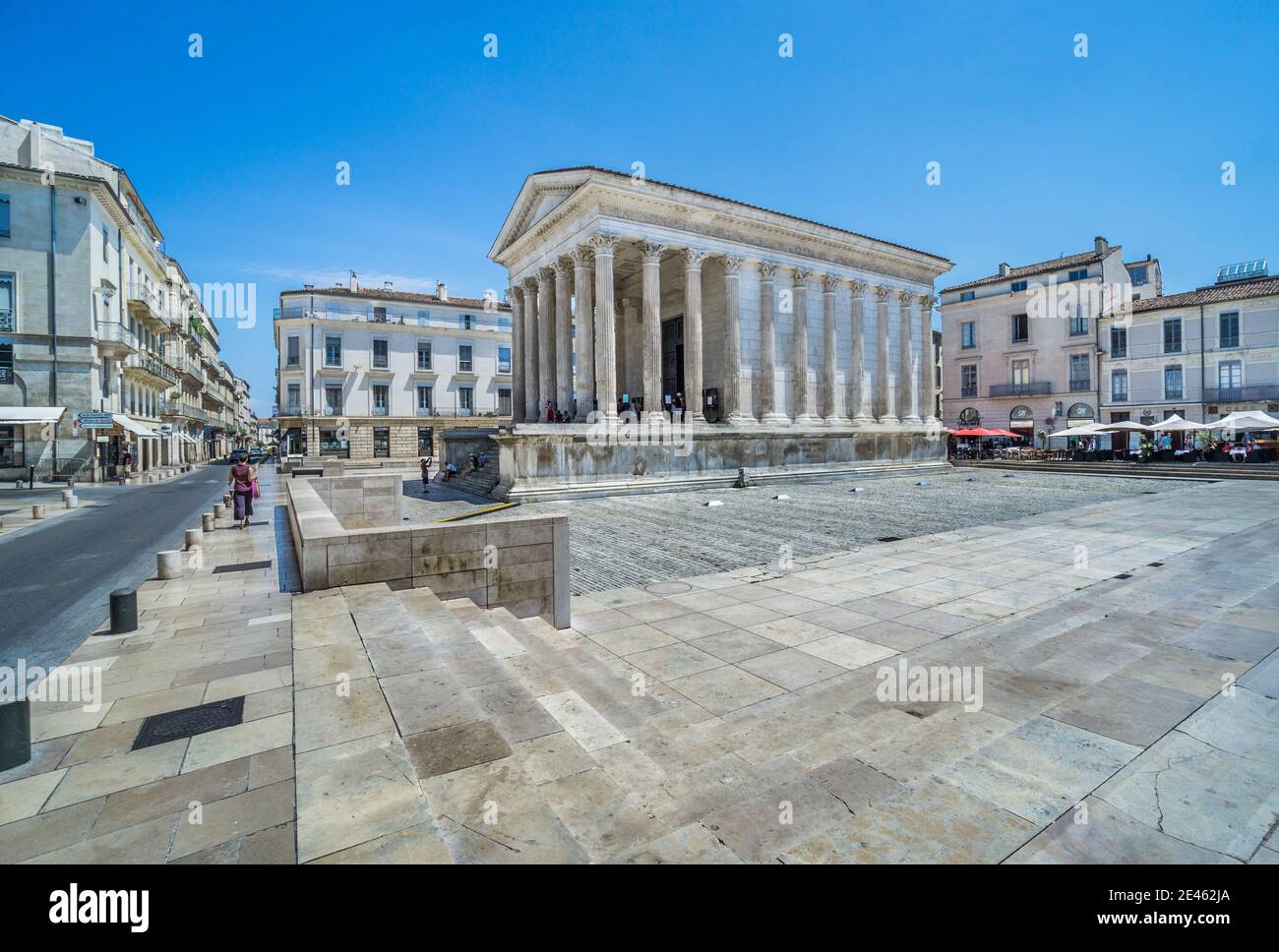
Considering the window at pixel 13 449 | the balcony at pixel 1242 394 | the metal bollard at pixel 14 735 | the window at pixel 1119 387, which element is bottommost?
the metal bollard at pixel 14 735

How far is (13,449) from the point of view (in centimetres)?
2873

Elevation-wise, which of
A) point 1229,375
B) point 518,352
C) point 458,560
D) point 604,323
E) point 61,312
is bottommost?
point 458,560

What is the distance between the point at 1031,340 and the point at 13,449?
66086 mm

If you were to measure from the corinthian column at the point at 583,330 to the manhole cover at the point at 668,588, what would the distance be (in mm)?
16311

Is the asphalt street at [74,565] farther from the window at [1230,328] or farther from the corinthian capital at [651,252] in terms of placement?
the window at [1230,328]

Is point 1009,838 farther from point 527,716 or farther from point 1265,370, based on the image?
point 1265,370

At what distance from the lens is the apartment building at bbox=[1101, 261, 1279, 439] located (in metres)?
37.6

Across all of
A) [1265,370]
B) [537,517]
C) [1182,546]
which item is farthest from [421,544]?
[1265,370]

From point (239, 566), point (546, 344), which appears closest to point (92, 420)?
point (546, 344)

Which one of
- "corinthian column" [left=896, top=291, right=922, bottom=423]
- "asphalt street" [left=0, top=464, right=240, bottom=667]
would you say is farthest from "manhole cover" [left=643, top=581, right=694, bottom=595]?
"corinthian column" [left=896, top=291, right=922, bottom=423]

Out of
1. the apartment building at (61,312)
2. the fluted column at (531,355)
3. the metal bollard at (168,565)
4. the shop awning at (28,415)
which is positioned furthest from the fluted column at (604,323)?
the shop awning at (28,415)

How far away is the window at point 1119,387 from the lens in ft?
141

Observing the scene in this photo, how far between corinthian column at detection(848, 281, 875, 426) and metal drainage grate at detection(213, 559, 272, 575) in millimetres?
28751

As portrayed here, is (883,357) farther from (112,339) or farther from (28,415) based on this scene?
(28,415)
